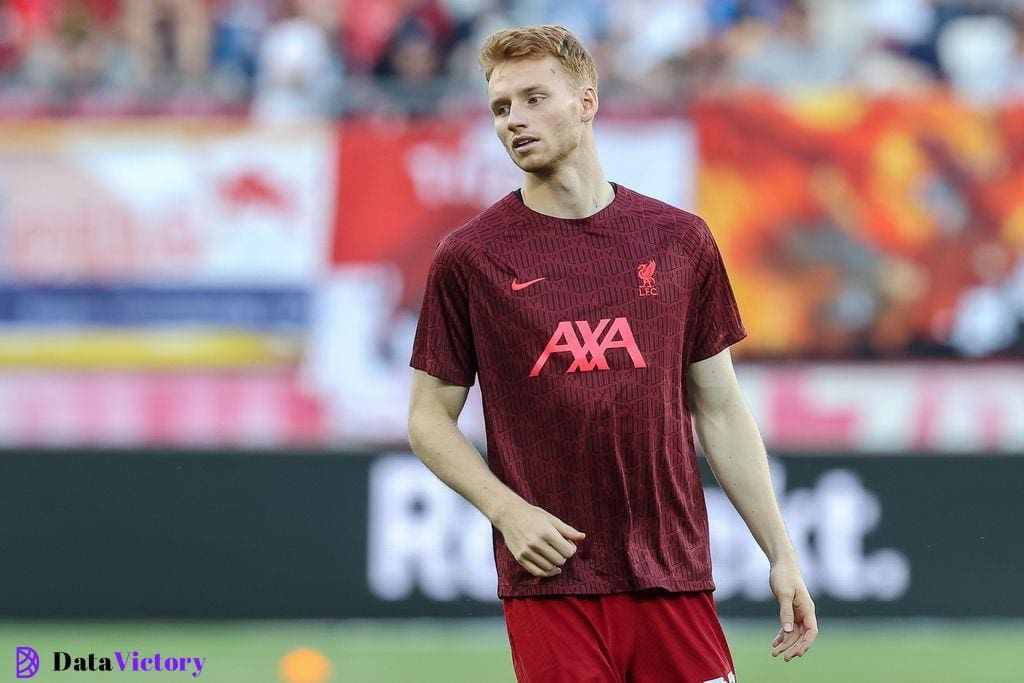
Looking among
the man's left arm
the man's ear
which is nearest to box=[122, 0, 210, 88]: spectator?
the man's ear

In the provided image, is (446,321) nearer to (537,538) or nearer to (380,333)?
(537,538)

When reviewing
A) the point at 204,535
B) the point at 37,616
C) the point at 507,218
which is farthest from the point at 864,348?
the point at 507,218

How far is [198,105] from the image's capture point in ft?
35.1

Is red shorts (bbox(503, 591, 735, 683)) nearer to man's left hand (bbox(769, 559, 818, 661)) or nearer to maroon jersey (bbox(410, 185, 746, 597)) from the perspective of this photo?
maroon jersey (bbox(410, 185, 746, 597))

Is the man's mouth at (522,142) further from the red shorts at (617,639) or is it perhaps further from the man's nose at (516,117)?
the red shorts at (617,639)

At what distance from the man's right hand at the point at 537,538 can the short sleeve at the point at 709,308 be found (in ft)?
1.86

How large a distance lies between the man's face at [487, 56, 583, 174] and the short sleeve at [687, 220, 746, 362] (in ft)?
1.37

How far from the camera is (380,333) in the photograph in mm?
10555

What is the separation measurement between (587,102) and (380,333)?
22.2 feet

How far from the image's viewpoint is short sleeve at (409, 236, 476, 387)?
3844mm

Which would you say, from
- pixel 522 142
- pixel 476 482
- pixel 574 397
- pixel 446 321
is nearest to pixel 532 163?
pixel 522 142

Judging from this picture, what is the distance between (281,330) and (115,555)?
1.69 meters

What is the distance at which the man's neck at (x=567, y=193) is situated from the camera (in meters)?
3.86

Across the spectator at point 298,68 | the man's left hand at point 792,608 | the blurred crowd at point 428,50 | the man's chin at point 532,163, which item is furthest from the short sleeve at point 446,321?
the spectator at point 298,68
